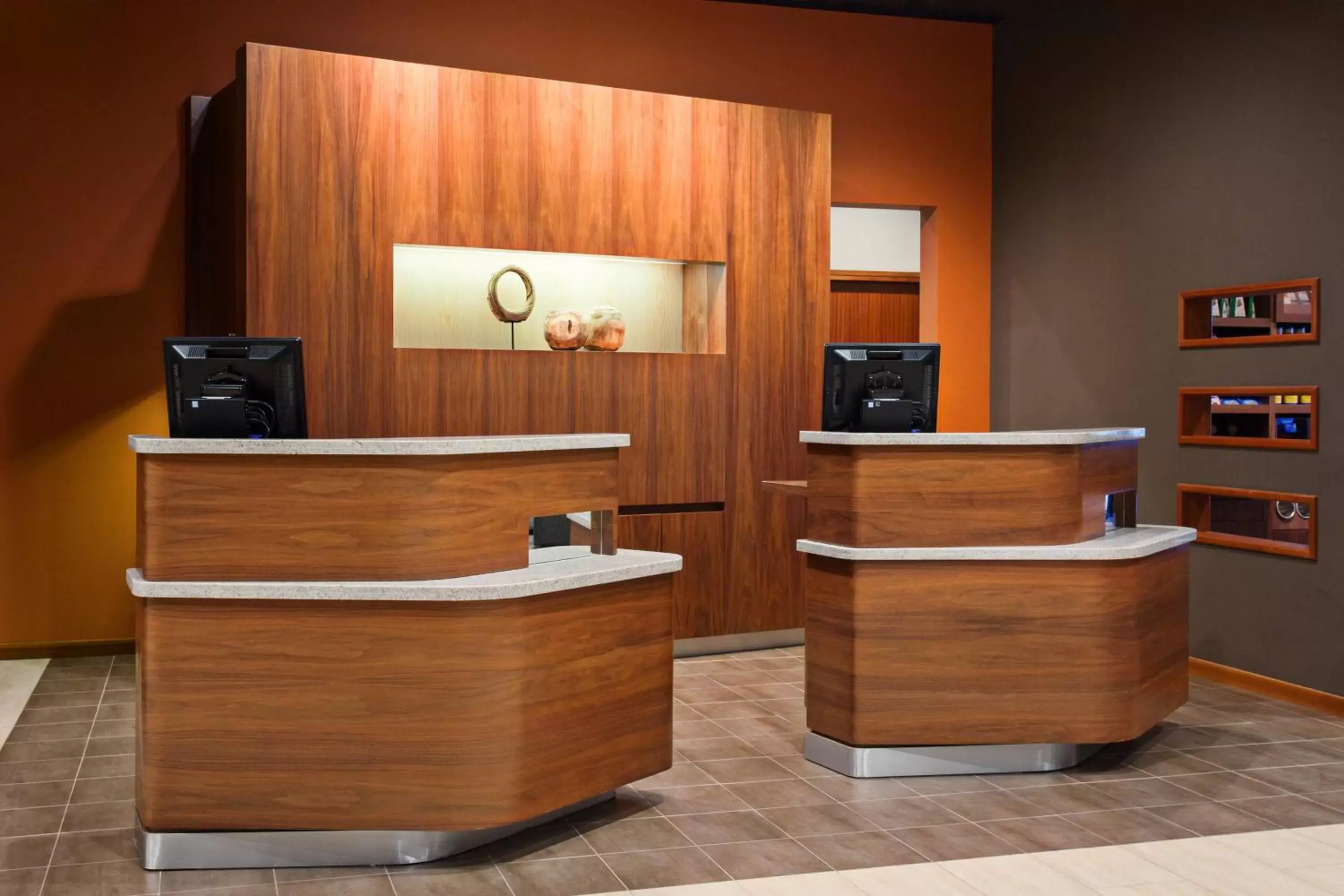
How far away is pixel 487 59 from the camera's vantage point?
667 cm

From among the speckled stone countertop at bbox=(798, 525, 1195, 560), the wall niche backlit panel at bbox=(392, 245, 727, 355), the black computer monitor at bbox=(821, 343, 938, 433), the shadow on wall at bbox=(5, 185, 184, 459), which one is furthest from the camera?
the shadow on wall at bbox=(5, 185, 184, 459)

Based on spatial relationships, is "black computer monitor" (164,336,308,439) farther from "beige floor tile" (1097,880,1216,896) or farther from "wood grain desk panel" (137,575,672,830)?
"beige floor tile" (1097,880,1216,896)

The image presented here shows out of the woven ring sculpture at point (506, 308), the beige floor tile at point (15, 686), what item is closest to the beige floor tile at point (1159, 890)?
the woven ring sculpture at point (506, 308)

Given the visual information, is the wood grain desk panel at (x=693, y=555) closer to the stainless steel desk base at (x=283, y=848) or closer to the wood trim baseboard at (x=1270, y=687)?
the wood trim baseboard at (x=1270, y=687)

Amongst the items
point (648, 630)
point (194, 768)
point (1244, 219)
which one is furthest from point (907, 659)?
point (1244, 219)

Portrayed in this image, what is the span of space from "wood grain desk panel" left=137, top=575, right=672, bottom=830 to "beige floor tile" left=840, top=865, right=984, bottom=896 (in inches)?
38.9

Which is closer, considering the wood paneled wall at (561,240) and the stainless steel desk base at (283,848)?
the stainless steel desk base at (283,848)

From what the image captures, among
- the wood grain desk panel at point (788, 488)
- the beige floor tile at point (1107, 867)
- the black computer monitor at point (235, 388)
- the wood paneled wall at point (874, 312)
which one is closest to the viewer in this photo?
the beige floor tile at point (1107, 867)

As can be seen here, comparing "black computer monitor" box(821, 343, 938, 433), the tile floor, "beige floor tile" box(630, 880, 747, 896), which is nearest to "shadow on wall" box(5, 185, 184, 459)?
the tile floor

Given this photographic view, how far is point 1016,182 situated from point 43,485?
5736 millimetres

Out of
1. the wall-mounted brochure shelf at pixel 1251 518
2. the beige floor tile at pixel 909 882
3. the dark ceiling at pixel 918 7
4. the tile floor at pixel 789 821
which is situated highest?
the dark ceiling at pixel 918 7

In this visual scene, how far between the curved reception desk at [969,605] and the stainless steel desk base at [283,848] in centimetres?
159

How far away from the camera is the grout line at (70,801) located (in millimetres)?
3373

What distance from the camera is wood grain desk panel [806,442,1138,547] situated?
4.25m
